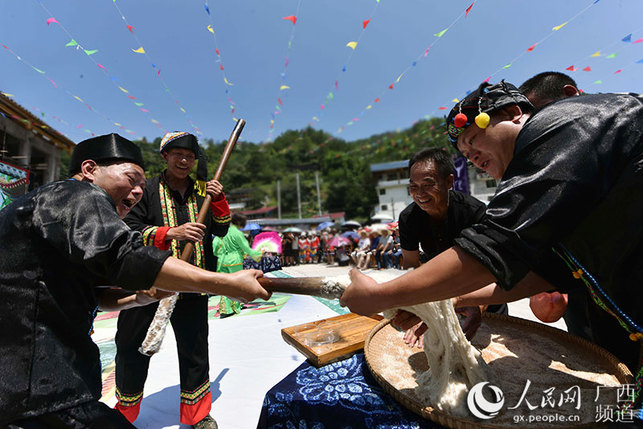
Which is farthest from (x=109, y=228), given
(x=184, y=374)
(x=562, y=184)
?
(x=184, y=374)

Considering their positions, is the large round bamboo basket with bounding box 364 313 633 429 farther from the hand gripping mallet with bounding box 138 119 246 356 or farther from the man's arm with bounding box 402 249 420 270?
the hand gripping mallet with bounding box 138 119 246 356

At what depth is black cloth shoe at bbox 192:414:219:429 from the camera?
7.07 ft

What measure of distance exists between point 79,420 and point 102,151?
44.8 inches

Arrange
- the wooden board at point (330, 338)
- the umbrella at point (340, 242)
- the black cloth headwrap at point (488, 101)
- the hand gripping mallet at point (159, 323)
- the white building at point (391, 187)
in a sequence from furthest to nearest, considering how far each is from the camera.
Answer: the white building at point (391, 187) < the umbrella at point (340, 242) < the hand gripping mallet at point (159, 323) < the wooden board at point (330, 338) < the black cloth headwrap at point (488, 101)

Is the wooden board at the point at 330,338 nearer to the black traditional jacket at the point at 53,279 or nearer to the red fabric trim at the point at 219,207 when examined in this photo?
the black traditional jacket at the point at 53,279

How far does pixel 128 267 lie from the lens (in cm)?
103

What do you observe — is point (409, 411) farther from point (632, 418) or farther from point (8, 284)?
point (8, 284)

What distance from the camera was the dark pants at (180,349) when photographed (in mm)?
2111

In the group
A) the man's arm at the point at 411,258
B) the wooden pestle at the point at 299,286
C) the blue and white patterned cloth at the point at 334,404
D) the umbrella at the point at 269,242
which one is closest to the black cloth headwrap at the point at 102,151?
the wooden pestle at the point at 299,286

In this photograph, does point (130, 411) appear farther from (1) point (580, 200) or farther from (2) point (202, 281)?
(1) point (580, 200)

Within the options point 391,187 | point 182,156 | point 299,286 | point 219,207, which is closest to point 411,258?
point 299,286

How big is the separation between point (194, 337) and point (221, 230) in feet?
2.89

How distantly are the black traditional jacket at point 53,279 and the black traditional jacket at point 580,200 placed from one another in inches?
47.5

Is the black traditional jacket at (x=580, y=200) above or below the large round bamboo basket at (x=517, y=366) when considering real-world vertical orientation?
above
